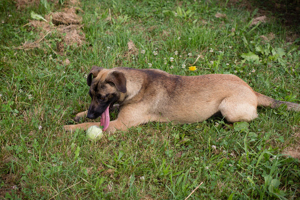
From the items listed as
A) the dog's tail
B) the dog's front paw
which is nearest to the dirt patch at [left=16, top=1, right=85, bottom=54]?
the dog's front paw

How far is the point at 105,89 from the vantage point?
13.9 feet

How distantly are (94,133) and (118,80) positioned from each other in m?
0.95

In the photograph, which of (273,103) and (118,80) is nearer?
(118,80)

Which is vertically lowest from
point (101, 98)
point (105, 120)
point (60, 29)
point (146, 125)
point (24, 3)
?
point (146, 125)

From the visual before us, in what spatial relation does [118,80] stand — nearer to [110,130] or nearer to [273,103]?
[110,130]

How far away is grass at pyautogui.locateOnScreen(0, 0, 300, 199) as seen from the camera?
355 centimetres

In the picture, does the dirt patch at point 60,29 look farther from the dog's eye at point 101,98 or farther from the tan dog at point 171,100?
the dog's eye at point 101,98

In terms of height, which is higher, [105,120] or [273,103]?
[273,103]

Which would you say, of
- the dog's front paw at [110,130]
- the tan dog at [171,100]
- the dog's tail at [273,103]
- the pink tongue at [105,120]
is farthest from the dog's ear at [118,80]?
the dog's tail at [273,103]

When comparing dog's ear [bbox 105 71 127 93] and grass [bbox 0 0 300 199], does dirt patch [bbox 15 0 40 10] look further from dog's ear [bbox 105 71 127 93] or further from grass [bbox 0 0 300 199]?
dog's ear [bbox 105 71 127 93]

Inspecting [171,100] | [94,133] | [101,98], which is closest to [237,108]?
[171,100]

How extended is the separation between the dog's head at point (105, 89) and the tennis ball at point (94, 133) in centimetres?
21

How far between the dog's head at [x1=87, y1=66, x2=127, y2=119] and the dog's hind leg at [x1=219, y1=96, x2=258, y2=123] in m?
1.77

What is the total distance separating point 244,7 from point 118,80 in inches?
224
